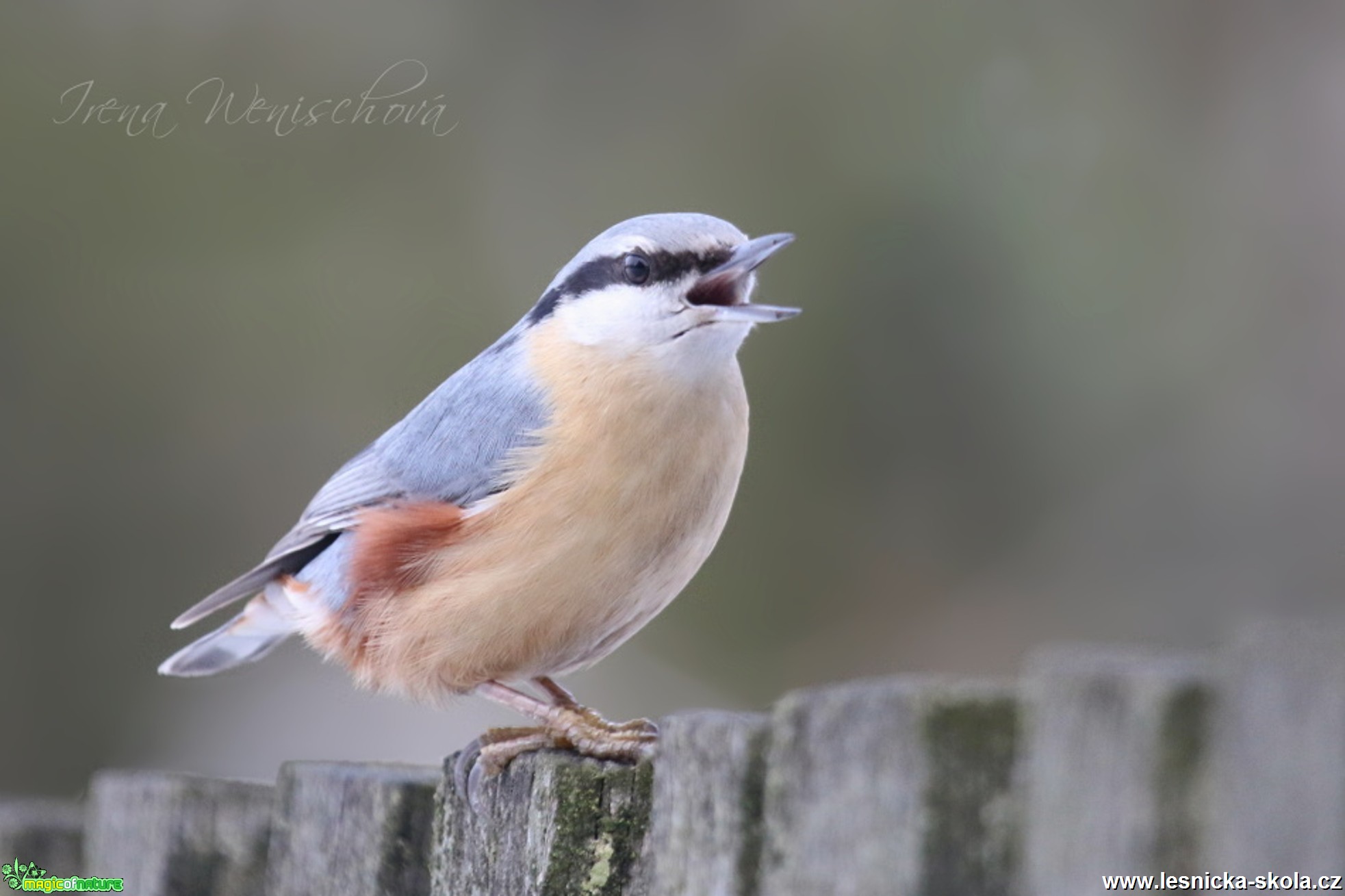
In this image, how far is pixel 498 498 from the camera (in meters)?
2.56

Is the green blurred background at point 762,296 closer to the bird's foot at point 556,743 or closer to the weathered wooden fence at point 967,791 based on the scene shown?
the bird's foot at point 556,743

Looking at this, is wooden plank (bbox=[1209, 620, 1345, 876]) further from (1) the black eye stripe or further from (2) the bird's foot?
(1) the black eye stripe

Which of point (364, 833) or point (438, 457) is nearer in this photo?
point (364, 833)

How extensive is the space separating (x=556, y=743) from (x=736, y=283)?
34.2 inches

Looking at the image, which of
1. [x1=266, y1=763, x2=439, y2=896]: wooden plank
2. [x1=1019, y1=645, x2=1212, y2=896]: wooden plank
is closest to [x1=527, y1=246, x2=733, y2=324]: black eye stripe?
[x1=266, y1=763, x2=439, y2=896]: wooden plank

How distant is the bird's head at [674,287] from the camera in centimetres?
255

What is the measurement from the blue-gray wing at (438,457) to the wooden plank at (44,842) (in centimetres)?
Answer: 48

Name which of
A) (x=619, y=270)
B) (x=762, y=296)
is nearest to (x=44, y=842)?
(x=619, y=270)

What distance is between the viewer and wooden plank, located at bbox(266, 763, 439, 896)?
2.10m

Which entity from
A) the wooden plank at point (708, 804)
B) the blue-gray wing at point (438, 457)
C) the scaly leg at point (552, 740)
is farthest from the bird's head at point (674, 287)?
the wooden plank at point (708, 804)

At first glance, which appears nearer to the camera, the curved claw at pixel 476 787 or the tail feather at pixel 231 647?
the curved claw at pixel 476 787

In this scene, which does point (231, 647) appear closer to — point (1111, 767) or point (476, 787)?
point (476, 787)

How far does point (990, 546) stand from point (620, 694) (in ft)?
4.22

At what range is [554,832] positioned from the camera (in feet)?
5.78
